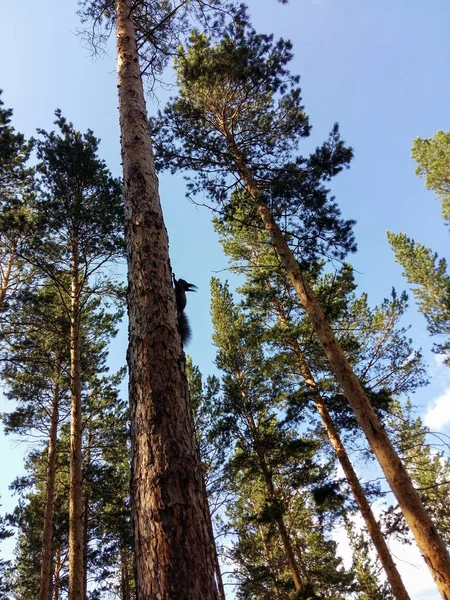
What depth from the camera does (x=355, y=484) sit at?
29.2 feet

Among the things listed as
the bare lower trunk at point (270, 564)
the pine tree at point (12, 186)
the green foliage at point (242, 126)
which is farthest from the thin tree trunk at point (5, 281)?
the bare lower trunk at point (270, 564)

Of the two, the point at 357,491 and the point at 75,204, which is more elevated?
the point at 75,204

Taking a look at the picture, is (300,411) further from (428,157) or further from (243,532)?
(428,157)

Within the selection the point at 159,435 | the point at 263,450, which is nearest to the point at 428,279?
the point at 263,450

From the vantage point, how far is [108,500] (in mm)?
12422

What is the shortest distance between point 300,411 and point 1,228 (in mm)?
9345

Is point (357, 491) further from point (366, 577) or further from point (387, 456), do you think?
point (366, 577)

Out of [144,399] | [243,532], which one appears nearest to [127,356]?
[144,399]

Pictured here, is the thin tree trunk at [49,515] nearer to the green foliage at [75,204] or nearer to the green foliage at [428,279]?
the green foliage at [75,204]

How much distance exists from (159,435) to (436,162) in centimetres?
2442

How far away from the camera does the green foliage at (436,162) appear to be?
20.6m

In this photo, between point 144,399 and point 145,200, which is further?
point 145,200

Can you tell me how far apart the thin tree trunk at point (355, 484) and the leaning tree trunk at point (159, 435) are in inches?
316

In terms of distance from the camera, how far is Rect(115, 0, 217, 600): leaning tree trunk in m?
1.52
